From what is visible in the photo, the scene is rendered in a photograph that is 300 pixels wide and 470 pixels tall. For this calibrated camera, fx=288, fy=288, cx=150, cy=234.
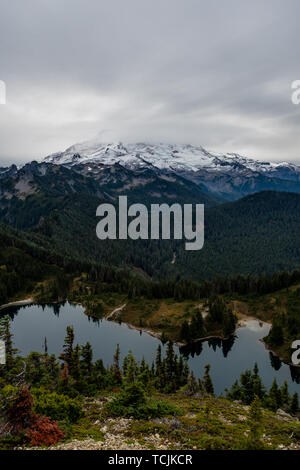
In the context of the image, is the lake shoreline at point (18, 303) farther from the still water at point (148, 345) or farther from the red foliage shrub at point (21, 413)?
the red foliage shrub at point (21, 413)

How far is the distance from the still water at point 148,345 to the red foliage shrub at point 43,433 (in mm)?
62581

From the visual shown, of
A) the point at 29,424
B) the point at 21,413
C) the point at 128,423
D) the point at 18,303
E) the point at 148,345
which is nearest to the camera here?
the point at 21,413

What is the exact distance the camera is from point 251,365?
91250 mm

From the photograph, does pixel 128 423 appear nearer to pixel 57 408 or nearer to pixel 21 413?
pixel 57 408

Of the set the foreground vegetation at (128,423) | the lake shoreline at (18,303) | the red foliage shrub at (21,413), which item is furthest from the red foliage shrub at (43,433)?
the lake shoreline at (18,303)

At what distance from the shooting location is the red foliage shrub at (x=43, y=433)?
21891mm

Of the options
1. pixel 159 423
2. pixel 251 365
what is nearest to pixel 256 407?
pixel 159 423

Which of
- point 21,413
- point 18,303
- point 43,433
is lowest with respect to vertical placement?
point 18,303

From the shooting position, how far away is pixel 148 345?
107m

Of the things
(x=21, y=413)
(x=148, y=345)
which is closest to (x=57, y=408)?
(x=21, y=413)

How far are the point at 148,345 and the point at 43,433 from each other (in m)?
88.9

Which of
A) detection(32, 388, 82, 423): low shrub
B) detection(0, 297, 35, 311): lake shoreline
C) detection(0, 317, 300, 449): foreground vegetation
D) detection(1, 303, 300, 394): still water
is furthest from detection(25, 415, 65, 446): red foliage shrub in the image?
detection(0, 297, 35, 311): lake shoreline
